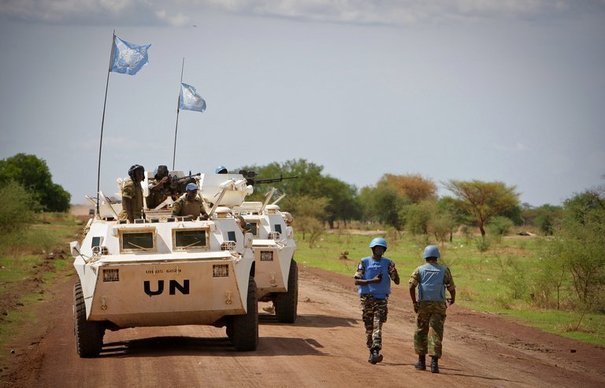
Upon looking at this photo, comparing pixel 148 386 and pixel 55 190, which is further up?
pixel 55 190

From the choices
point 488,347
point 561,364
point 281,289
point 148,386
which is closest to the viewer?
point 148,386

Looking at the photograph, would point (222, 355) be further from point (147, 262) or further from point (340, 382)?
point (340, 382)

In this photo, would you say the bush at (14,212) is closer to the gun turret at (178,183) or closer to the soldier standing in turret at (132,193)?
the gun turret at (178,183)

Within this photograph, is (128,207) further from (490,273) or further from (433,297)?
(490,273)

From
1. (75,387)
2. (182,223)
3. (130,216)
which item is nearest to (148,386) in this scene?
(75,387)

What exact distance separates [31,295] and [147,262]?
13.2 metres

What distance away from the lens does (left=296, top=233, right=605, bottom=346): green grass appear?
22.5 metres

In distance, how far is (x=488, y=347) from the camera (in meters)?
18.0

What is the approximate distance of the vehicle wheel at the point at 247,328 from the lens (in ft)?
51.1

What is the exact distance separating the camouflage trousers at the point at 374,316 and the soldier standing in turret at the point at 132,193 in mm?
4086

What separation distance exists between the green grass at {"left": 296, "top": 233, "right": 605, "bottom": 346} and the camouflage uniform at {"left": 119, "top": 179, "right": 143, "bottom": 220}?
26.6 feet

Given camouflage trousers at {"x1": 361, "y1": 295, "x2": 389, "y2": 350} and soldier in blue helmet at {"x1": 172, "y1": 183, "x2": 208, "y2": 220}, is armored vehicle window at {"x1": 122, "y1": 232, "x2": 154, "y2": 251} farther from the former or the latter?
camouflage trousers at {"x1": 361, "y1": 295, "x2": 389, "y2": 350}

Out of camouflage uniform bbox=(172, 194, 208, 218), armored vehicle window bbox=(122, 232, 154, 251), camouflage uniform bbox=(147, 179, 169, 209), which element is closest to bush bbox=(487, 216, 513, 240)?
camouflage uniform bbox=(147, 179, 169, 209)

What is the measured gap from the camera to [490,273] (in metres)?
36.5
